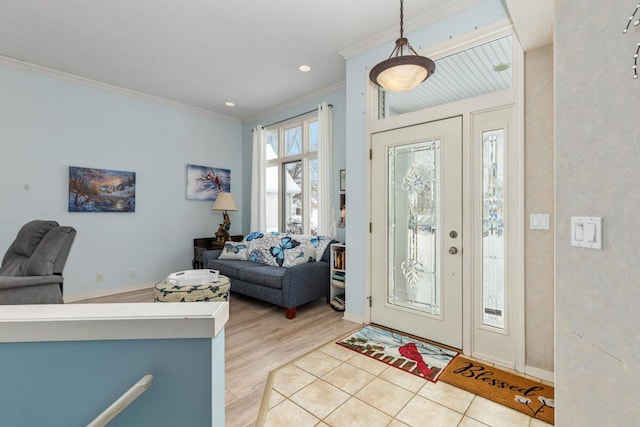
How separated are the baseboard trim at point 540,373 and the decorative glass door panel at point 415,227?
2.29 ft

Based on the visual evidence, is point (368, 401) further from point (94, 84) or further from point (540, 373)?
point (94, 84)

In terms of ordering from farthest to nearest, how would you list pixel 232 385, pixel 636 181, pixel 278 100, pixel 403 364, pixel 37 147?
pixel 278 100
pixel 37 147
pixel 403 364
pixel 232 385
pixel 636 181

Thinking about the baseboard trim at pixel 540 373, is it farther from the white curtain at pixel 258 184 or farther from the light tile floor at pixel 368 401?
the white curtain at pixel 258 184

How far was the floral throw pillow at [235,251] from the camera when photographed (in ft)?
13.6

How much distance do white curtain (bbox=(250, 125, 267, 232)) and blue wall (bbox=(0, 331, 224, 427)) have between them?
13.8 feet

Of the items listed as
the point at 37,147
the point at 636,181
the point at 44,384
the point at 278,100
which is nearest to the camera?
the point at 44,384

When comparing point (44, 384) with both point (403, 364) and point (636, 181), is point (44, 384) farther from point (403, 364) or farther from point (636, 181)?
point (403, 364)

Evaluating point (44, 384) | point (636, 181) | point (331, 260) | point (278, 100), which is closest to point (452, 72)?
point (636, 181)

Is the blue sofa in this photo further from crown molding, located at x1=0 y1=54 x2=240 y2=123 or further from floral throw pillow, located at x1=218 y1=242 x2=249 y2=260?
crown molding, located at x1=0 y1=54 x2=240 y2=123

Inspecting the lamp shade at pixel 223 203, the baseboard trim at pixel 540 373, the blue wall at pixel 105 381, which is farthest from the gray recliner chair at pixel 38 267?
the baseboard trim at pixel 540 373

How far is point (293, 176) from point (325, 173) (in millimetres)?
961

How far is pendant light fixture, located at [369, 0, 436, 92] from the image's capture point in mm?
1719

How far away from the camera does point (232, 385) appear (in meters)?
1.97

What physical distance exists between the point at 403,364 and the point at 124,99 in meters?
4.79
